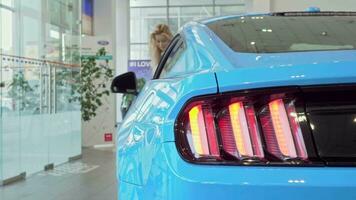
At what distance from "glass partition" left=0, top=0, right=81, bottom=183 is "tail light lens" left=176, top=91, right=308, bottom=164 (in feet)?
18.2

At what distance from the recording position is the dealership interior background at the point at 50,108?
6.61m

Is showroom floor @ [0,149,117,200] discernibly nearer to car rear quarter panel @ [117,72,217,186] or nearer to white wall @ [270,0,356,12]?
car rear quarter panel @ [117,72,217,186]

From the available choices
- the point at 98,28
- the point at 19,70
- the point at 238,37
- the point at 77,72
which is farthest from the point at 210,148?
the point at 98,28

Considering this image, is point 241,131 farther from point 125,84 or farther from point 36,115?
point 36,115

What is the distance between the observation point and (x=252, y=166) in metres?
1.37

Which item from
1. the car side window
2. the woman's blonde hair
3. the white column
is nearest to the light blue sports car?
the car side window

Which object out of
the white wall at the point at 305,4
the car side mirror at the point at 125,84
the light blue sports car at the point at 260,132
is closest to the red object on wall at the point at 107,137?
the white wall at the point at 305,4

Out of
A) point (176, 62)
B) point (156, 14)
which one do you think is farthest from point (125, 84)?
point (156, 14)

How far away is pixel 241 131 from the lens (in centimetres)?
143

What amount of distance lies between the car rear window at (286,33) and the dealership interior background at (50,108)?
3.59 metres

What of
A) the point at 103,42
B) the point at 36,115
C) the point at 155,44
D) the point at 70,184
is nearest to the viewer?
the point at 155,44

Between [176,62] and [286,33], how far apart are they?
45 centimetres

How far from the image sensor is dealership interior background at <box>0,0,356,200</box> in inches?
260

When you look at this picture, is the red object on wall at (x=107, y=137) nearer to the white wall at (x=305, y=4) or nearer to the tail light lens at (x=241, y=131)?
the white wall at (x=305, y=4)
